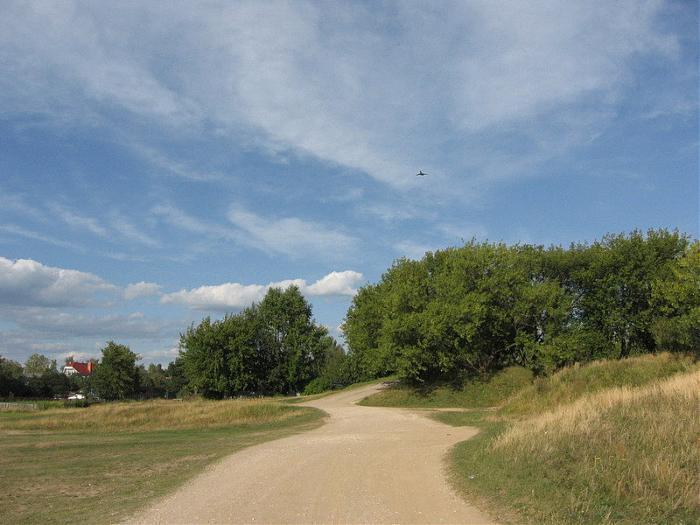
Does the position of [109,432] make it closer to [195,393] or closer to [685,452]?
[685,452]

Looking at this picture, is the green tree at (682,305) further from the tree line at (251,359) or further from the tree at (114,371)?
the tree at (114,371)

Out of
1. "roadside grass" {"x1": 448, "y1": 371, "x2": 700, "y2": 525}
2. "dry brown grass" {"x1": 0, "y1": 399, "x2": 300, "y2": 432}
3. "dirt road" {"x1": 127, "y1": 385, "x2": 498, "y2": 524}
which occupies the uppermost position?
"roadside grass" {"x1": 448, "y1": 371, "x2": 700, "y2": 525}

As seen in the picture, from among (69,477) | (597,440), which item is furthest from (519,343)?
(69,477)

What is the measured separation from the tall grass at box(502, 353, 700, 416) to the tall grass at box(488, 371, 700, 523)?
10452mm

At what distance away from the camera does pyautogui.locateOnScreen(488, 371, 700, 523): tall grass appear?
7.90 metres

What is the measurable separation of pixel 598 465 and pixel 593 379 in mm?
22255

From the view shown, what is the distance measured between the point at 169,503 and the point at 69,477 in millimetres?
5167

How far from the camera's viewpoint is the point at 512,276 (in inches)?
1572

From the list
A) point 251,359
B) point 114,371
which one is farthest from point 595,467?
point 114,371

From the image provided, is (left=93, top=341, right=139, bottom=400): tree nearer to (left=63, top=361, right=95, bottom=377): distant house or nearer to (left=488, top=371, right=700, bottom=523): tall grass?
(left=488, top=371, right=700, bottom=523): tall grass

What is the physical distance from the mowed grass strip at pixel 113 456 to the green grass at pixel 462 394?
803 cm

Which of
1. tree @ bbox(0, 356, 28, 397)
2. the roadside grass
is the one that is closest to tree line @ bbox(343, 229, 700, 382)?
the roadside grass

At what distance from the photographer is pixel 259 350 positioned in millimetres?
69250

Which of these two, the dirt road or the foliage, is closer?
the dirt road
